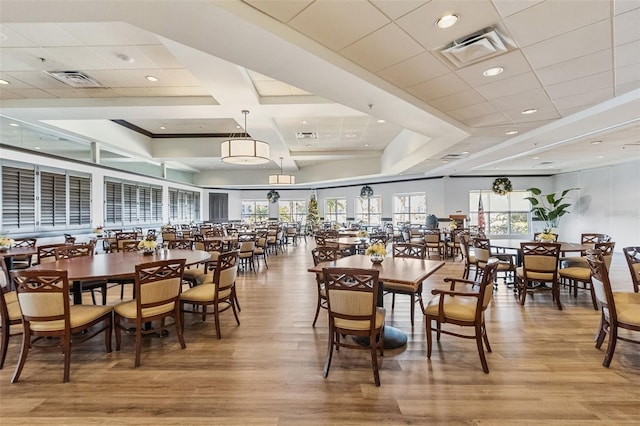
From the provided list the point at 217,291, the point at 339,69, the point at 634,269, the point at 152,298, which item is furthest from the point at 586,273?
the point at 152,298

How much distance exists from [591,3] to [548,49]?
0.63 m

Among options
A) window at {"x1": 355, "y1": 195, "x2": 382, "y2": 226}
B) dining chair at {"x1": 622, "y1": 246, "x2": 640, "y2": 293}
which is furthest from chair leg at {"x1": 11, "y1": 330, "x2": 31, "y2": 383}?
window at {"x1": 355, "y1": 195, "x2": 382, "y2": 226}

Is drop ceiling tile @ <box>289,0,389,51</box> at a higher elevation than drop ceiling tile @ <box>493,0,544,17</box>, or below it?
higher

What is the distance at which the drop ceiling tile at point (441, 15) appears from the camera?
2215 millimetres

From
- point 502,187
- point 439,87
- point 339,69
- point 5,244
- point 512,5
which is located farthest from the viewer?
point 502,187

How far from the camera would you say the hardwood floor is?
207cm

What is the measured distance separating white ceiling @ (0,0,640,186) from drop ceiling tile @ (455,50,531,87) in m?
0.02

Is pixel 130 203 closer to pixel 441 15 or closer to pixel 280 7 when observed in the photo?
pixel 280 7

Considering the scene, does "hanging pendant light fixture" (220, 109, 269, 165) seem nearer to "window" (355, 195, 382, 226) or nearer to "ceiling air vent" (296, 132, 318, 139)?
"ceiling air vent" (296, 132, 318, 139)

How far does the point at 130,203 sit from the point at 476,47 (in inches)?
423

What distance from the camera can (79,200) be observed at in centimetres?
758

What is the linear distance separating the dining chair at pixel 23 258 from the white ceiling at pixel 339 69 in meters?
2.09

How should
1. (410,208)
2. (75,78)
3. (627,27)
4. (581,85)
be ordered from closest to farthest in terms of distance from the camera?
1. (627,27)
2. (581,85)
3. (75,78)
4. (410,208)

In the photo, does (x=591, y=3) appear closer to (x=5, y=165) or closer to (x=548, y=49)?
(x=548, y=49)
